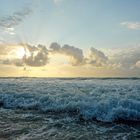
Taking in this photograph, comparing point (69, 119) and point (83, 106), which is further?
point (83, 106)

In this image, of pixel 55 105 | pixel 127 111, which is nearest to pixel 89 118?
pixel 127 111

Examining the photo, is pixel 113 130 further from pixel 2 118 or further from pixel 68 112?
pixel 2 118

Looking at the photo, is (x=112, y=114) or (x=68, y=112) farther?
(x=68, y=112)

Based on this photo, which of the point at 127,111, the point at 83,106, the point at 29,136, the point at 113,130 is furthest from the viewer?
the point at 83,106

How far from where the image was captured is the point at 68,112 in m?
15.0

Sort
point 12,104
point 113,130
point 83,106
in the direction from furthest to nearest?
1. point 12,104
2. point 83,106
3. point 113,130

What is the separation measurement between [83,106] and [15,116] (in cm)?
399

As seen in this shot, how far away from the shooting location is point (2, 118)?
13023mm

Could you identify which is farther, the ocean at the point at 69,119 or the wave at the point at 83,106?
the wave at the point at 83,106

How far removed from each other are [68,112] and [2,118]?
12.1 ft

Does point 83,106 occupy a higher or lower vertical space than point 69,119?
higher

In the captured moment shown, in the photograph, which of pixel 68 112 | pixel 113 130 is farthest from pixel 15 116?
pixel 113 130

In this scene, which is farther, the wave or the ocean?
the wave

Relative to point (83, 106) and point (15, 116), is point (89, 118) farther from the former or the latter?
point (15, 116)
